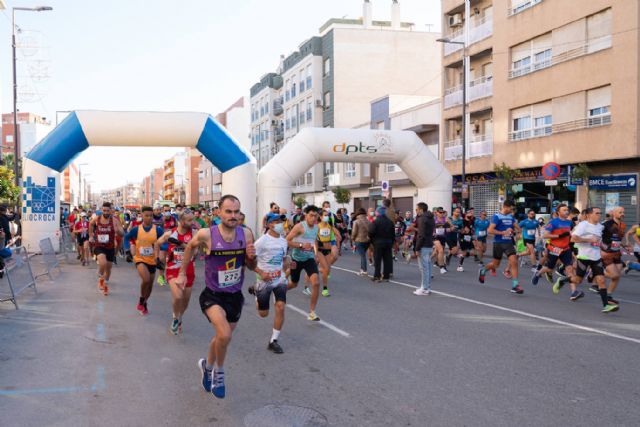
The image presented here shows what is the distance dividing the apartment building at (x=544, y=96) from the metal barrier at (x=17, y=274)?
57.3 ft

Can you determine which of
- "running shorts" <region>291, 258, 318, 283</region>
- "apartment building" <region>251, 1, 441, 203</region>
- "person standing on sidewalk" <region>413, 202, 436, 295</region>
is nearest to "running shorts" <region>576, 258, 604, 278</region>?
"person standing on sidewalk" <region>413, 202, 436, 295</region>

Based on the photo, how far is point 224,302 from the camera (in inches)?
207

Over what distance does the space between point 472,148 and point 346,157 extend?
10.2 meters

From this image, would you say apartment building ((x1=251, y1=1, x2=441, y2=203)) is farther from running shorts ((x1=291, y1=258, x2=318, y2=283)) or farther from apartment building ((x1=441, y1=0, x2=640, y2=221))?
running shorts ((x1=291, y1=258, x2=318, y2=283))

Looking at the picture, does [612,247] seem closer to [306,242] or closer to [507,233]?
[507,233]

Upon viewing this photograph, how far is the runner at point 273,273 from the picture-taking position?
6.83 m

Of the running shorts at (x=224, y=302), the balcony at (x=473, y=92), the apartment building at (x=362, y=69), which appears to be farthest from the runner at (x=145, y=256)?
the apartment building at (x=362, y=69)

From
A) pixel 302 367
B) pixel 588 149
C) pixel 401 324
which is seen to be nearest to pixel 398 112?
pixel 588 149

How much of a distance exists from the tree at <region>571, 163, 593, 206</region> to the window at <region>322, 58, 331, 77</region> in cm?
3285

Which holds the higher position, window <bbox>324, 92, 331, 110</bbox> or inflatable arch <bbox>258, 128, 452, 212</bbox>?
window <bbox>324, 92, 331, 110</bbox>

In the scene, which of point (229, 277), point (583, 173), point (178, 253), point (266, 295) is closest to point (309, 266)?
point (178, 253)

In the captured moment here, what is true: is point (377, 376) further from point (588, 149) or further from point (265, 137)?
point (265, 137)

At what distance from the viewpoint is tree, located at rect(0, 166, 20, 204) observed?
2677 centimetres

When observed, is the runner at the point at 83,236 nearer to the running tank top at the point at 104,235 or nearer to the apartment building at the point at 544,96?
the running tank top at the point at 104,235
